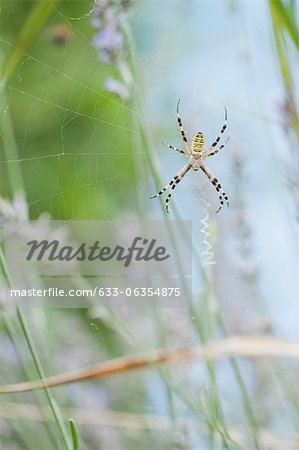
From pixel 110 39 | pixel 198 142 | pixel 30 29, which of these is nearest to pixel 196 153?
pixel 198 142

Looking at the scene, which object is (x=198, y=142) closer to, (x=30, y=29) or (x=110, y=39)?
(x=110, y=39)

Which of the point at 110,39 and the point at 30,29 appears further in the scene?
the point at 110,39

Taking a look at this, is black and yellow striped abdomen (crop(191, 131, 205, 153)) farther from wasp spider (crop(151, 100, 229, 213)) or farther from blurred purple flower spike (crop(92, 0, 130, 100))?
blurred purple flower spike (crop(92, 0, 130, 100))

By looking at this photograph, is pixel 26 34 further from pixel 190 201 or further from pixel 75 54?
pixel 190 201

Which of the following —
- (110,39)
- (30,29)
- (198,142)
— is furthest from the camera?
(198,142)

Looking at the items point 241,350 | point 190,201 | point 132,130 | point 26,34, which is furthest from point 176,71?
point 241,350

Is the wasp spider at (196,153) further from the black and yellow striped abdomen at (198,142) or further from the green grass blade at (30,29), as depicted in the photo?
the green grass blade at (30,29)

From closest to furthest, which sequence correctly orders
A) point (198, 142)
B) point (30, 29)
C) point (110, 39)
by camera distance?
point (30, 29)
point (110, 39)
point (198, 142)

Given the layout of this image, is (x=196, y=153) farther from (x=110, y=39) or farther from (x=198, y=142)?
(x=110, y=39)

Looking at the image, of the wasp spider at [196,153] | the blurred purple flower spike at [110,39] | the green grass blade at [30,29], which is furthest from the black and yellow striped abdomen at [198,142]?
the green grass blade at [30,29]

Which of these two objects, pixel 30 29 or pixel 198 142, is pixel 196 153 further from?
pixel 30 29
